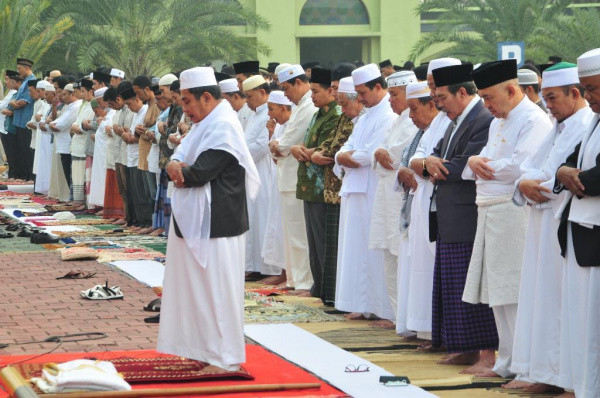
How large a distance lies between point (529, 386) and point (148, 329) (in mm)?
3075

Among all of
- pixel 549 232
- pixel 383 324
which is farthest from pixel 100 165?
pixel 549 232

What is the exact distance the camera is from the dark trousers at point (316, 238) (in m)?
10.1

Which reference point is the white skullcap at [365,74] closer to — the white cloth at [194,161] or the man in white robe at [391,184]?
the man in white robe at [391,184]

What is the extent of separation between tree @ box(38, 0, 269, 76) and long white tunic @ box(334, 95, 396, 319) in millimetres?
17266

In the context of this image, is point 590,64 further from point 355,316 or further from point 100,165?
point 100,165

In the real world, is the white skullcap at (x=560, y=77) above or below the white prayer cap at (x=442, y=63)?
below

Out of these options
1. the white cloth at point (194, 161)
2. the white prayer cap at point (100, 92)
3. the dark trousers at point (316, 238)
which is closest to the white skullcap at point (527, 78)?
the dark trousers at point (316, 238)

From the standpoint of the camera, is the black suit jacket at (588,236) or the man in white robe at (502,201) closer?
the black suit jacket at (588,236)

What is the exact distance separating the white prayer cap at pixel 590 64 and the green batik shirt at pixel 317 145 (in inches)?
161

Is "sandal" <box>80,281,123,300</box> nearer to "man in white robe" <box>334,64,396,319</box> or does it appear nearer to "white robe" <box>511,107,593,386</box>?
"man in white robe" <box>334,64,396,319</box>

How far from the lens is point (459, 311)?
751 centimetres

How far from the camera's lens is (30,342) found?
320 inches

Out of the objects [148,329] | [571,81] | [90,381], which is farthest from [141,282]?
[571,81]

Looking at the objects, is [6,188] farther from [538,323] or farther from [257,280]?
[538,323]
